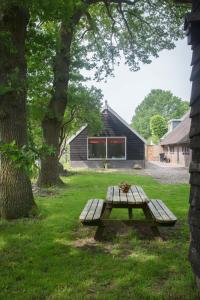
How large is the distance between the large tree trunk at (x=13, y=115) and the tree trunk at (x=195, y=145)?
15.4 ft

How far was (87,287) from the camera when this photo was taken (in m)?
4.17

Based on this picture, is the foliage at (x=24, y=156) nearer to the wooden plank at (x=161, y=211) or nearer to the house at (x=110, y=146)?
the wooden plank at (x=161, y=211)

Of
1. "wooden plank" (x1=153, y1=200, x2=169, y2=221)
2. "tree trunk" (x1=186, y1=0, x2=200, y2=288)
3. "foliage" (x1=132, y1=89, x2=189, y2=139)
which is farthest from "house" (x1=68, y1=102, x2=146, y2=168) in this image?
"foliage" (x1=132, y1=89, x2=189, y2=139)

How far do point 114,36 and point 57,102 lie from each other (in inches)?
272

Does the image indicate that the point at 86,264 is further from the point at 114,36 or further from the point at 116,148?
the point at 116,148

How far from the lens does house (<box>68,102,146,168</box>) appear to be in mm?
30000

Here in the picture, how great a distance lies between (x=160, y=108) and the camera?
99.2m

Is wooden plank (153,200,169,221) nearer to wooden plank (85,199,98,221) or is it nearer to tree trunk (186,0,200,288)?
wooden plank (85,199,98,221)

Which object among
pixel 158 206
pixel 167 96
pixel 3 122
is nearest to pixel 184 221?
pixel 158 206

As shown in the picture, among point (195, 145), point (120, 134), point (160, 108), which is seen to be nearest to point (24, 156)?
point (195, 145)

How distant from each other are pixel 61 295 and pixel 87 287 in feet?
1.22

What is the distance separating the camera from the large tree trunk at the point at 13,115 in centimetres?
788

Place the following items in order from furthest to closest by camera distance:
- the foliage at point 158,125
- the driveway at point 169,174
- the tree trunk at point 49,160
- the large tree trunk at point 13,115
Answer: the foliage at point 158,125 → the driveway at point 169,174 → the tree trunk at point 49,160 → the large tree trunk at point 13,115

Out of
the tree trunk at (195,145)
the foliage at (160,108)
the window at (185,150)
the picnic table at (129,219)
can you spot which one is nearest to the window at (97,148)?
the window at (185,150)
